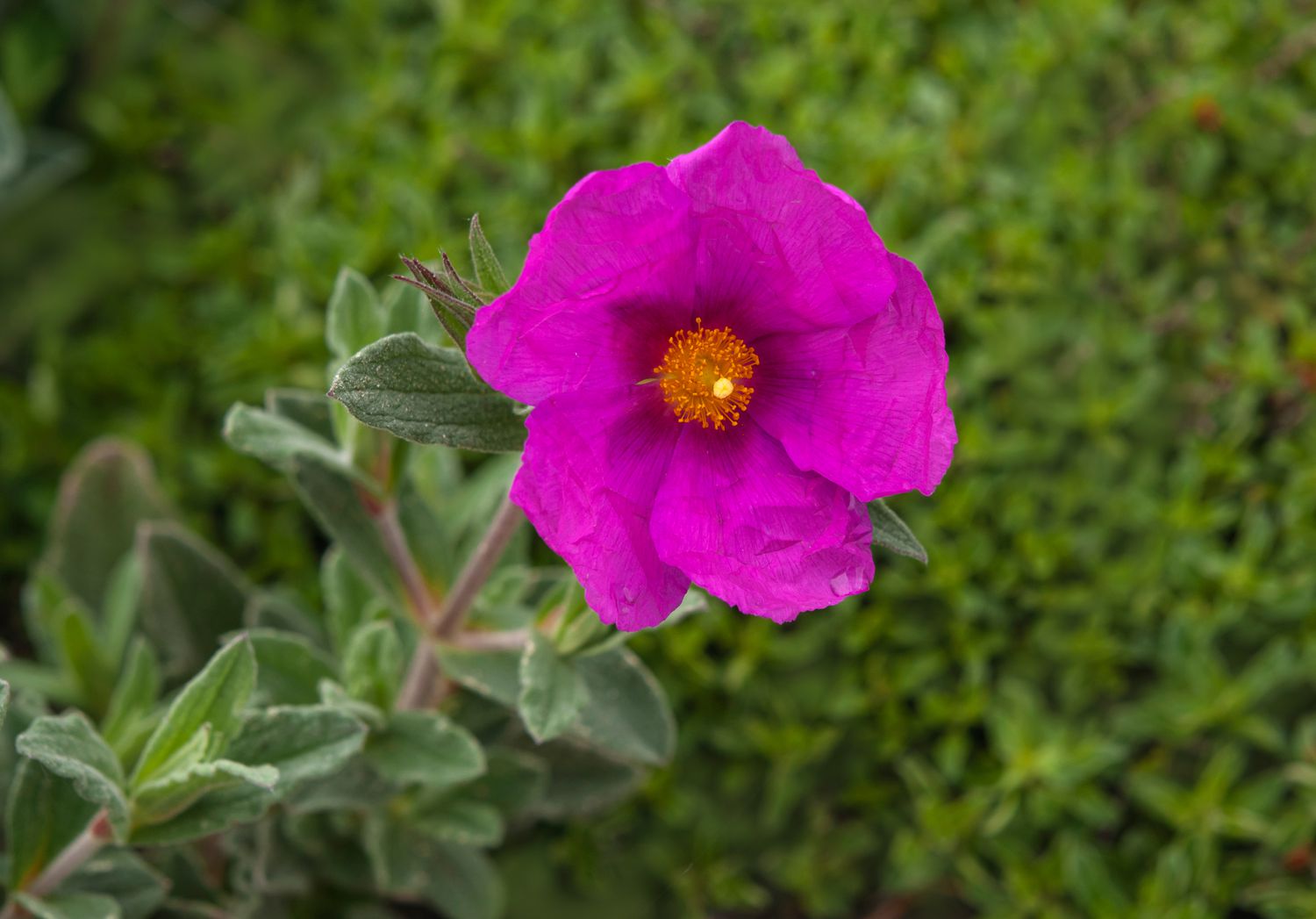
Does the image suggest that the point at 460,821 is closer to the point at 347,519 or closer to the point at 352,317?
the point at 347,519

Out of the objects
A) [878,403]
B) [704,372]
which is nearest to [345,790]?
[704,372]

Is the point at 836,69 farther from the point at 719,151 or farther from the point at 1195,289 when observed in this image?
the point at 719,151

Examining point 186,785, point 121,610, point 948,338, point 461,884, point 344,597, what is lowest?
point 461,884

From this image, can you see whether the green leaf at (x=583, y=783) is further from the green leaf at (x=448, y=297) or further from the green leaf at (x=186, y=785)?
the green leaf at (x=448, y=297)

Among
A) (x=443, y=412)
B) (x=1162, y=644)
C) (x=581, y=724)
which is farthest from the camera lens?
(x=1162, y=644)

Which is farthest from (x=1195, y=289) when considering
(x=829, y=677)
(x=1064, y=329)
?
(x=829, y=677)

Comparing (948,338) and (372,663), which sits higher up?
(372,663)

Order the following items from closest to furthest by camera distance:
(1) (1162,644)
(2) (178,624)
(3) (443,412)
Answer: (3) (443,412) → (2) (178,624) → (1) (1162,644)
